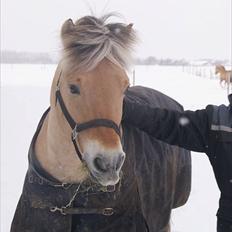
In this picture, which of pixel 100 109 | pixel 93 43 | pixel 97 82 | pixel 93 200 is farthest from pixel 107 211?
pixel 93 43

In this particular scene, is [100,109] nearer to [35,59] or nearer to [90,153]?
[90,153]

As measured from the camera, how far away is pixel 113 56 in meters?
2.35

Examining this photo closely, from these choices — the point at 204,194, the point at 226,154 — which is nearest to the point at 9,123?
the point at 204,194

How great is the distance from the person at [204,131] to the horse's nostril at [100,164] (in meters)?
0.73

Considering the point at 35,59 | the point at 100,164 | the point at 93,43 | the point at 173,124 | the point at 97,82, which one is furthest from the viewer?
the point at 35,59

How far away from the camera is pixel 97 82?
2.19 meters

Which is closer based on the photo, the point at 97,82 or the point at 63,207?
the point at 97,82

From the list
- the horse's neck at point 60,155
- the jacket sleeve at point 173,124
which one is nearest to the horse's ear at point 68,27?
the horse's neck at point 60,155

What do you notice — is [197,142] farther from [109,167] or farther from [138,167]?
[109,167]

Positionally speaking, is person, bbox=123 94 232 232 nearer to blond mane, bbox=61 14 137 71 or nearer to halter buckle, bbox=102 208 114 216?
blond mane, bbox=61 14 137 71

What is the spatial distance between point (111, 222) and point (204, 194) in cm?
314

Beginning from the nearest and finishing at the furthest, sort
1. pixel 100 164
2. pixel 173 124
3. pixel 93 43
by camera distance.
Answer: pixel 100 164, pixel 93 43, pixel 173 124

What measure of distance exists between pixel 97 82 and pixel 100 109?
149 mm

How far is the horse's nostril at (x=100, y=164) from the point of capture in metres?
2.04
